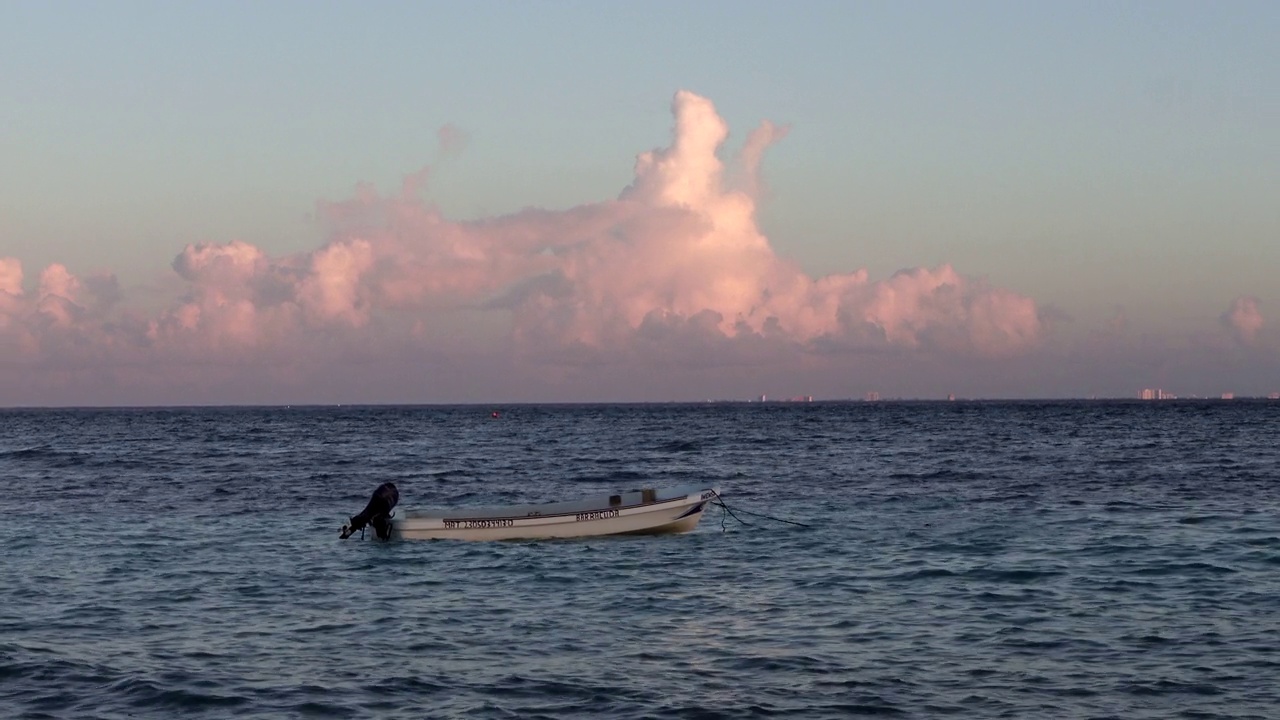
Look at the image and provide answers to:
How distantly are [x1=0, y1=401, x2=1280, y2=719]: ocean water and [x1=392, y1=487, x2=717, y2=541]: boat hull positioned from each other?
0.72 meters

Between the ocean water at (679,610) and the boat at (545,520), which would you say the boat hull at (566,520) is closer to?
the boat at (545,520)

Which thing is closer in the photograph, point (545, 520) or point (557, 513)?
point (545, 520)

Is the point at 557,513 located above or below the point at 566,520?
above

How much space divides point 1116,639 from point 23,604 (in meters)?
23.9

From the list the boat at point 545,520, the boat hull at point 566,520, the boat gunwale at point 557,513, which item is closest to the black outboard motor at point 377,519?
the boat at point 545,520

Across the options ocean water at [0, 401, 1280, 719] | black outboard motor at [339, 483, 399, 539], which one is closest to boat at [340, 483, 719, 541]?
black outboard motor at [339, 483, 399, 539]

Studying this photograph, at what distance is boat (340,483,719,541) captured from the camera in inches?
1602

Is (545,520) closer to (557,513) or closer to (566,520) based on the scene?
(557,513)

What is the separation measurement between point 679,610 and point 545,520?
44.9 feet

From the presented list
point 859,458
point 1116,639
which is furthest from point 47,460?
point 1116,639

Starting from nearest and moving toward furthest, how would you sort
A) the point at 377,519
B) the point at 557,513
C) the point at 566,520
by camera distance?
the point at 377,519 < the point at 566,520 < the point at 557,513

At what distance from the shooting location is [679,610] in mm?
27672

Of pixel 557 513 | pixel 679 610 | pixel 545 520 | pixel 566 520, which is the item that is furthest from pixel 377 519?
pixel 679 610

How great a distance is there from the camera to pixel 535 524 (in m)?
40.7
